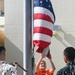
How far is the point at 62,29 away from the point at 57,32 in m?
0.21

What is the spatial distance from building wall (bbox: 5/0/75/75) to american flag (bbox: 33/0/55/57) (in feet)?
21.8

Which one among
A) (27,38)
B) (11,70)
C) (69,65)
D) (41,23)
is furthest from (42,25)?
(11,70)

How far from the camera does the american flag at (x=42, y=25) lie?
4367 mm

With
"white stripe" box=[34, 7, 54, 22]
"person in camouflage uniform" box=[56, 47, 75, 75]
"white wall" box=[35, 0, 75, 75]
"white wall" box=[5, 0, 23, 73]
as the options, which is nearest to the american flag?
"white stripe" box=[34, 7, 54, 22]

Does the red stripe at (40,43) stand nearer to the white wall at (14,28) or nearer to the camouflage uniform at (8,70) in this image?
the camouflage uniform at (8,70)

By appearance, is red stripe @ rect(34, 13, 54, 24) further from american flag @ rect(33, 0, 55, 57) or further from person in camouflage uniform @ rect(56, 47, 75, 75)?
person in camouflage uniform @ rect(56, 47, 75, 75)

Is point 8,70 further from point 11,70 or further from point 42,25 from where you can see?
point 42,25

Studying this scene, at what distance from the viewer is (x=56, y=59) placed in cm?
1120

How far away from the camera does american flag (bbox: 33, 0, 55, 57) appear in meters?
4.37

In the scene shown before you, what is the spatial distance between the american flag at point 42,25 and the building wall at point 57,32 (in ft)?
21.8

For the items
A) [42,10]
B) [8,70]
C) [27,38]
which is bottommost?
[8,70]

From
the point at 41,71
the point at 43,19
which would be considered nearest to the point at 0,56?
the point at 43,19

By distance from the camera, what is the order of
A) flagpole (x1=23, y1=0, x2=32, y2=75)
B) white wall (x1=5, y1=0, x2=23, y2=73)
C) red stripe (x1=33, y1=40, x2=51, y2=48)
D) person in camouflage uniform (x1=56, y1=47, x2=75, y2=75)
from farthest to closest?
1. white wall (x1=5, y1=0, x2=23, y2=73)
2. person in camouflage uniform (x1=56, y1=47, x2=75, y2=75)
3. red stripe (x1=33, y1=40, x2=51, y2=48)
4. flagpole (x1=23, y1=0, x2=32, y2=75)

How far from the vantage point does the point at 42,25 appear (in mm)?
4395
